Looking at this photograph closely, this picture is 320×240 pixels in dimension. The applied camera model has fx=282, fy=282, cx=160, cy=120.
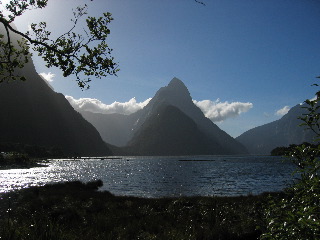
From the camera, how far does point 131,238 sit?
13781 mm

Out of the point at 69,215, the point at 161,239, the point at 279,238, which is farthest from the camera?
the point at 69,215

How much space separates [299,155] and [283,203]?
98 centimetres

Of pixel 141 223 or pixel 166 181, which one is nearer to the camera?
pixel 141 223

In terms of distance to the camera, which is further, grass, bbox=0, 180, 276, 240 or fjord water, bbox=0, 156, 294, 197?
fjord water, bbox=0, 156, 294, 197

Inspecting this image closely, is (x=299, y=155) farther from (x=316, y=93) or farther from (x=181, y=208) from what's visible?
(x=181, y=208)

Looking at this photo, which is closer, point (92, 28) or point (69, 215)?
point (92, 28)

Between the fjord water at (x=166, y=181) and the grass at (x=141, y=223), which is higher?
the grass at (x=141, y=223)

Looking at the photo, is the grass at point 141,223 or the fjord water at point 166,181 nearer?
the grass at point 141,223

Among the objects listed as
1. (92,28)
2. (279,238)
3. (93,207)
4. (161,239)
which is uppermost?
(92,28)

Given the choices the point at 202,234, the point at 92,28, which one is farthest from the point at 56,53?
the point at 202,234

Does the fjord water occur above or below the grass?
below

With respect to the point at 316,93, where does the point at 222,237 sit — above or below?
below

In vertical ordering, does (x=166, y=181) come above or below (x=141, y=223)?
below

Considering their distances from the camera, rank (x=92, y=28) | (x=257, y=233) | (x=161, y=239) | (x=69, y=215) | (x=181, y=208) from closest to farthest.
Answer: (x=92, y=28)
(x=161, y=239)
(x=257, y=233)
(x=69, y=215)
(x=181, y=208)
